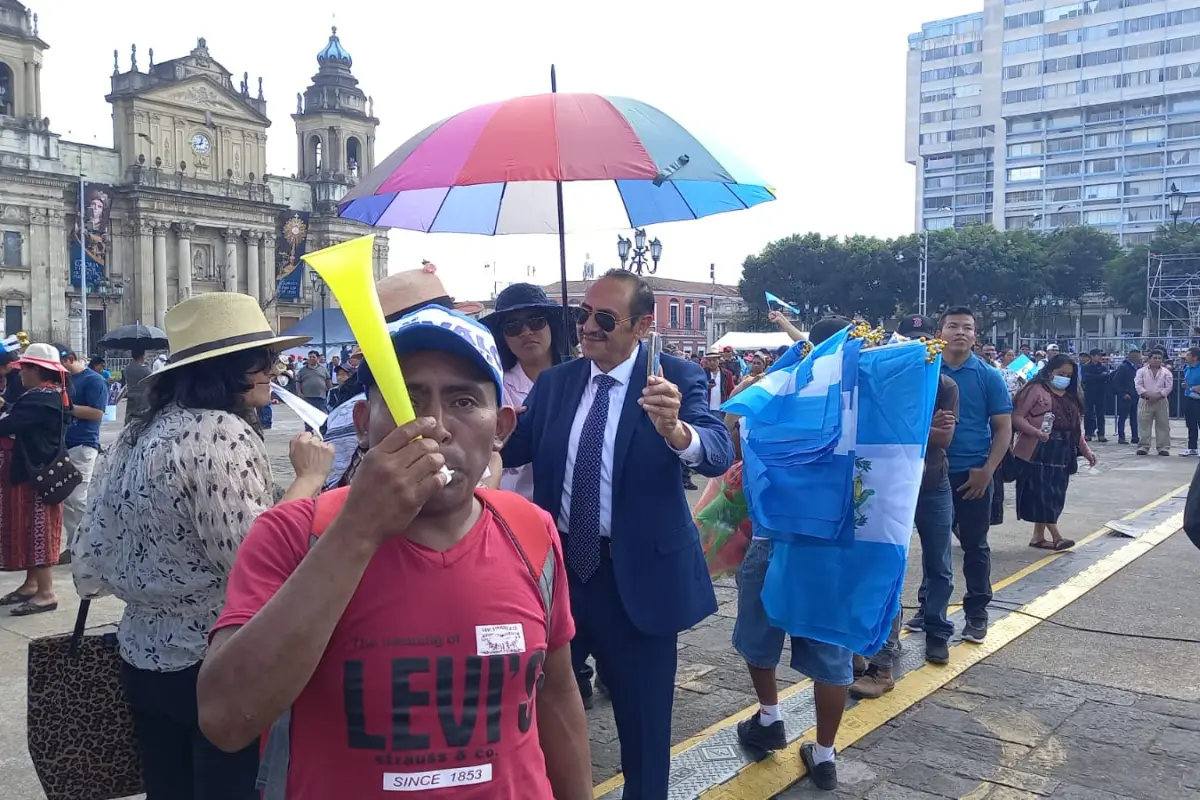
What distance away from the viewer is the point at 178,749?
242cm

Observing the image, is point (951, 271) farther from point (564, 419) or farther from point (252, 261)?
point (564, 419)

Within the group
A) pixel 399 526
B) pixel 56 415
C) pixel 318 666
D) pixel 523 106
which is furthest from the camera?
pixel 56 415

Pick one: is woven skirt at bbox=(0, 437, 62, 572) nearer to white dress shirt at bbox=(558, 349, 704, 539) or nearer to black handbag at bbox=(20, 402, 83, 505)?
black handbag at bbox=(20, 402, 83, 505)

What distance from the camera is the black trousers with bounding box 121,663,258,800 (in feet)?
7.30

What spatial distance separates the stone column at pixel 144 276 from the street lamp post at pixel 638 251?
50.7m

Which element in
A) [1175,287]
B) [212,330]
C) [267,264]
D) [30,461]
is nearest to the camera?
[212,330]

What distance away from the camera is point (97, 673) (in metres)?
2.50

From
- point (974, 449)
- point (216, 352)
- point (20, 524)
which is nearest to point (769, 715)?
point (974, 449)

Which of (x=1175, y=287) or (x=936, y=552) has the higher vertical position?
(x=1175, y=287)

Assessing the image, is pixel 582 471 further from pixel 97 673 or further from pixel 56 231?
pixel 56 231

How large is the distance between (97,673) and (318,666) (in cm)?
148

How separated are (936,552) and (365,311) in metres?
4.34

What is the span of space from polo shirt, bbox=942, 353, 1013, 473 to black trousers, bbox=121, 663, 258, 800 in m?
4.29

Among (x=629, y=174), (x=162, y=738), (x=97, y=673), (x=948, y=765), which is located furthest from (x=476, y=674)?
(x=948, y=765)
